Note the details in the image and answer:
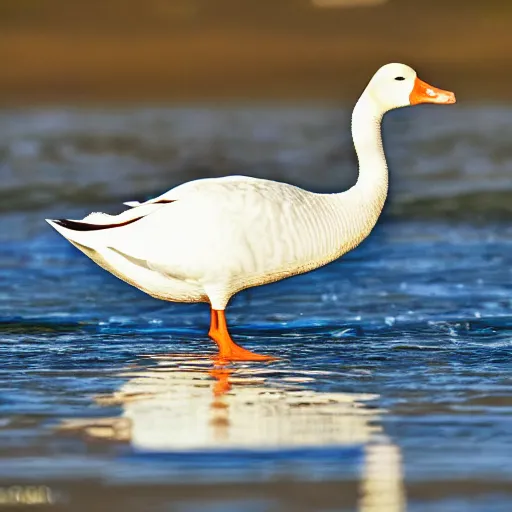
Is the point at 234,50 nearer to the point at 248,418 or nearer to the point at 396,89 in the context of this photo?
the point at 396,89

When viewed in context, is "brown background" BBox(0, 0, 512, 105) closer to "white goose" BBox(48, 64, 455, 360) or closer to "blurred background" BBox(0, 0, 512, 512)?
"blurred background" BBox(0, 0, 512, 512)

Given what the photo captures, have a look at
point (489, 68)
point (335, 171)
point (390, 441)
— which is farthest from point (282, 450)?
point (489, 68)

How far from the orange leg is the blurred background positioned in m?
0.17

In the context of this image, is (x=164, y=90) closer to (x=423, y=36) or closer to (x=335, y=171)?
(x=423, y=36)

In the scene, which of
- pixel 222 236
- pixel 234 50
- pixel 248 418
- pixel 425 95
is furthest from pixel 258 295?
pixel 234 50

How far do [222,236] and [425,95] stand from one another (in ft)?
6.44

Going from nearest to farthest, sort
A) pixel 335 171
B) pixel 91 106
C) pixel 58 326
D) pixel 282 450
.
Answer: pixel 282 450 → pixel 58 326 → pixel 335 171 → pixel 91 106

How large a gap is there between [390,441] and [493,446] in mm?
465

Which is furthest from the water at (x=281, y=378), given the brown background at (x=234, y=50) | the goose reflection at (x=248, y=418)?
the brown background at (x=234, y=50)

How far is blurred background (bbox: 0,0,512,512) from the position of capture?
21.6 feet

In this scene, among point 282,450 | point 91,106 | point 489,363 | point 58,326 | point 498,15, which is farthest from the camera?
point 498,15

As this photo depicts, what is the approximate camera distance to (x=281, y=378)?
342 inches

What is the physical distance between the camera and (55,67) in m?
29.4

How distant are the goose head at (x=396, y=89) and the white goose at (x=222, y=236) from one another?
0.65 m
